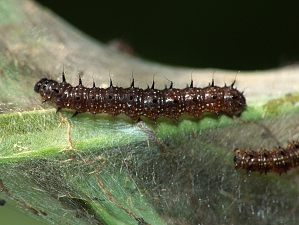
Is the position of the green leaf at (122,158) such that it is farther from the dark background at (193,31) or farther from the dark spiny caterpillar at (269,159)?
the dark background at (193,31)

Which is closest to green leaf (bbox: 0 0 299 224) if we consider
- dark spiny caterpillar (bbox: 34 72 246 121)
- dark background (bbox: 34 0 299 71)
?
dark spiny caterpillar (bbox: 34 72 246 121)

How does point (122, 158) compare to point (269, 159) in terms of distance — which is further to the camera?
point (269, 159)

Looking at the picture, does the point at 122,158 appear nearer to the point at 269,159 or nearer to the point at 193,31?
the point at 269,159

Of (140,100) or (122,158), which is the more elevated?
(140,100)

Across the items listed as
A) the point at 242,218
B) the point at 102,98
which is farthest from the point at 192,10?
the point at 242,218

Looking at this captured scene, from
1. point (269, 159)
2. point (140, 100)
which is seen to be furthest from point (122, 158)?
point (269, 159)

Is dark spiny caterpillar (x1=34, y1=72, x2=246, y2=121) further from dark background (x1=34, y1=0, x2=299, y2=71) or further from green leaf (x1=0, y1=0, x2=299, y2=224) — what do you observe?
dark background (x1=34, y1=0, x2=299, y2=71)
